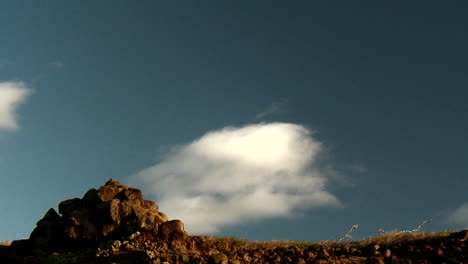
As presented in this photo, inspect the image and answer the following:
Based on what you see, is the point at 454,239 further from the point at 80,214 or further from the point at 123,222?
the point at 80,214

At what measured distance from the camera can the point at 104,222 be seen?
60.1 feet

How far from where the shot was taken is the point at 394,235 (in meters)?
25.0

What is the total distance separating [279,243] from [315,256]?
9107 mm

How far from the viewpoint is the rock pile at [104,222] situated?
1778cm

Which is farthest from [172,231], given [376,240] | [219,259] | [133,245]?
[376,240]

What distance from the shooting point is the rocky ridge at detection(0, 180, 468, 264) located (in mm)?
16500

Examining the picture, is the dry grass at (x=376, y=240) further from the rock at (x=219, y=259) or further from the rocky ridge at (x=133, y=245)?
the rock at (x=219, y=259)

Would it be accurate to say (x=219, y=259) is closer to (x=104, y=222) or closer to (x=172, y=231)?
(x=172, y=231)

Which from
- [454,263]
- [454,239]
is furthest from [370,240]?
[454,263]

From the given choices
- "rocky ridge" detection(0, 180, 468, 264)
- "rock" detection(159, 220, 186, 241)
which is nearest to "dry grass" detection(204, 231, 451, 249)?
"rocky ridge" detection(0, 180, 468, 264)

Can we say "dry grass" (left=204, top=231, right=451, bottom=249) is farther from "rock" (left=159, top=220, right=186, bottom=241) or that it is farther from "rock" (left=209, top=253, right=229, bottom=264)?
"rock" (left=209, top=253, right=229, bottom=264)

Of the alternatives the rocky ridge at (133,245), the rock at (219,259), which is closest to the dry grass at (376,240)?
the rocky ridge at (133,245)

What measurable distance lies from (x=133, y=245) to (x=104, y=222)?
2071 millimetres

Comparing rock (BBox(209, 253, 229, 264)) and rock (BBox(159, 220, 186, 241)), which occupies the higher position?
rock (BBox(159, 220, 186, 241))
